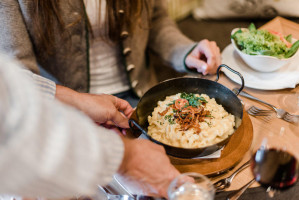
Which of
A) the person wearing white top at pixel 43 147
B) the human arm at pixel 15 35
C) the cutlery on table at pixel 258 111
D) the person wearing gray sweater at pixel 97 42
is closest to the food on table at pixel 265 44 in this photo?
the person wearing gray sweater at pixel 97 42

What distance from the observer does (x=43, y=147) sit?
1.77 feet

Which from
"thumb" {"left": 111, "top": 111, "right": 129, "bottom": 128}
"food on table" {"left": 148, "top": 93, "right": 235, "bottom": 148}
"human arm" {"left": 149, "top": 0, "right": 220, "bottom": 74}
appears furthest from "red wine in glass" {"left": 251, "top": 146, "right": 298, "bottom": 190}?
"human arm" {"left": 149, "top": 0, "right": 220, "bottom": 74}

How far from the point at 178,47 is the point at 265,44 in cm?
47

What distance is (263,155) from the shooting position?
737mm

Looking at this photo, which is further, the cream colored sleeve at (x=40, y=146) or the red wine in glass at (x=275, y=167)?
the red wine in glass at (x=275, y=167)

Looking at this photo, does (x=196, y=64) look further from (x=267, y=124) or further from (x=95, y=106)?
(x=95, y=106)

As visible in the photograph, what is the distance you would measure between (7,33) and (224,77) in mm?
989

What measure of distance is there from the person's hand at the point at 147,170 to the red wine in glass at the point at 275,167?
0.74 feet

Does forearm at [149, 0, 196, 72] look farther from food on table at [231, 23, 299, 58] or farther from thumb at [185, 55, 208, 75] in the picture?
food on table at [231, 23, 299, 58]

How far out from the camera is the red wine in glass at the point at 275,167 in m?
0.71

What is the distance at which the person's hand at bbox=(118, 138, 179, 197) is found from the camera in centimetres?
76

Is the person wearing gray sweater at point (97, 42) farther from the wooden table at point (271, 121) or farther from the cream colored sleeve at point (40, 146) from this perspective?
the cream colored sleeve at point (40, 146)

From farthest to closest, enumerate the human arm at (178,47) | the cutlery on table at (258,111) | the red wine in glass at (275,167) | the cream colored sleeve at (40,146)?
the human arm at (178,47) → the cutlery on table at (258,111) → the red wine in glass at (275,167) → the cream colored sleeve at (40,146)

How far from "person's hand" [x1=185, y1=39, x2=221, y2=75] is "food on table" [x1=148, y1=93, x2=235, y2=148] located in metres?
0.20
